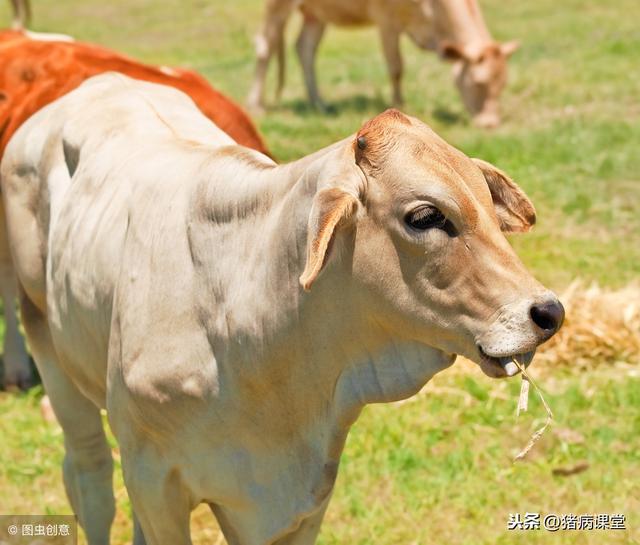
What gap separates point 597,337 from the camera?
5668 mm

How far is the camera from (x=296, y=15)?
20625mm

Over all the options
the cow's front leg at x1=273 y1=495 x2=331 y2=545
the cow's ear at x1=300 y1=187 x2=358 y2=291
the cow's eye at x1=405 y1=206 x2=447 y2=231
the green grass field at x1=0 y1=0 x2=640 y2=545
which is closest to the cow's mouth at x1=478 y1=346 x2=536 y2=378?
the cow's eye at x1=405 y1=206 x2=447 y2=231

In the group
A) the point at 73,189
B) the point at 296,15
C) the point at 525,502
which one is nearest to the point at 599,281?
the point at 525,502

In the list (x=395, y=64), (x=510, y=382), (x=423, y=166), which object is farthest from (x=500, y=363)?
(x=395, y=64)

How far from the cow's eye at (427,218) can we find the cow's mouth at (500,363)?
0.26 meters

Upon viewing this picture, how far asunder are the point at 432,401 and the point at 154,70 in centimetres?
179

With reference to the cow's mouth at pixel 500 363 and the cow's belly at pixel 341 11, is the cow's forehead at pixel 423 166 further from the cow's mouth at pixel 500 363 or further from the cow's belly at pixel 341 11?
the cow's belly at pixel 341 11

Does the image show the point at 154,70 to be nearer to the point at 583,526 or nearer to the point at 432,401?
the point at 432,401

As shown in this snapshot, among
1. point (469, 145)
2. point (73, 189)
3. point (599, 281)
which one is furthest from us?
point (469, 145)

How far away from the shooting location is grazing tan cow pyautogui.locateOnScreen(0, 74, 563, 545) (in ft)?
8.20

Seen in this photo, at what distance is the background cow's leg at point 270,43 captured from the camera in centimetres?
1225

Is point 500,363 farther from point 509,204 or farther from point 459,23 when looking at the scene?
point 459,23

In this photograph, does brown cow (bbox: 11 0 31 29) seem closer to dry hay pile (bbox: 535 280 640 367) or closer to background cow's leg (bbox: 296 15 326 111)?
background cow's leg (bbox: 296 15 326 111)

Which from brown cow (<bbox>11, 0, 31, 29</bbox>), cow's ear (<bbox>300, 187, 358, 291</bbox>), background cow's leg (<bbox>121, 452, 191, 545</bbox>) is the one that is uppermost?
cow's ear (<bbox>300, 187, 358, 291</bbox>)
